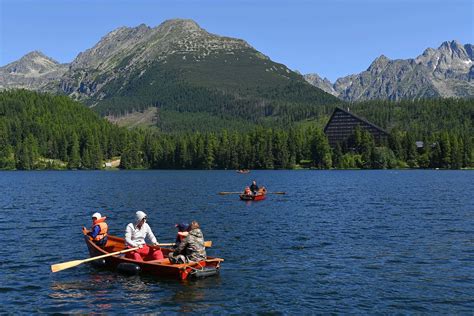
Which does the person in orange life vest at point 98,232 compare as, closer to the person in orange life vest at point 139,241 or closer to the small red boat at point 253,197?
the person in orange life vest at point 139,241

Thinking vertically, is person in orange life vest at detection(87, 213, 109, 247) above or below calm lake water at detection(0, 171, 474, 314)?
above

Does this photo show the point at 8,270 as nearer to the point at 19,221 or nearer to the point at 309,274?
the point at 309,274

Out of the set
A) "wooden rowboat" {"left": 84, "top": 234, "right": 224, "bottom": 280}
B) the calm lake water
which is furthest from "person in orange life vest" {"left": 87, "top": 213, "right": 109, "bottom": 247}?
the calm lake water

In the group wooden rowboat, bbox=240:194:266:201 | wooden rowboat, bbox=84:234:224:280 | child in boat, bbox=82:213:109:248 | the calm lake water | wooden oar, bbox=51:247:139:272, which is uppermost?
child in boat, bbox=82:213:109:248

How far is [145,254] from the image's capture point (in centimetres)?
3506

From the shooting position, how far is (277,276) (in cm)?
3309

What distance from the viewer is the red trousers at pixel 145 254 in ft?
113

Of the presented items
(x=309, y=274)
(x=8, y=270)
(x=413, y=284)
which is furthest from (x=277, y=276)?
(x=8, y=270)

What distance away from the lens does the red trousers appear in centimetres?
3438

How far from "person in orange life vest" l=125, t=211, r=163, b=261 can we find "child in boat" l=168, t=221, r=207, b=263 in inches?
92.9

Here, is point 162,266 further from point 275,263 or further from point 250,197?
point 250,197

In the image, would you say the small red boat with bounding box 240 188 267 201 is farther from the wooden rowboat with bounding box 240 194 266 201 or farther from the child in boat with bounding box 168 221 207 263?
the child in boat with bounding box 168 221 207 263

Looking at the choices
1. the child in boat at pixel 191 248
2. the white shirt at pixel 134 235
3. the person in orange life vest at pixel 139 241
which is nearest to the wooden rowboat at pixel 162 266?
the child in boat at pixel 191 248

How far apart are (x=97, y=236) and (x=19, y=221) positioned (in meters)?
28.2
